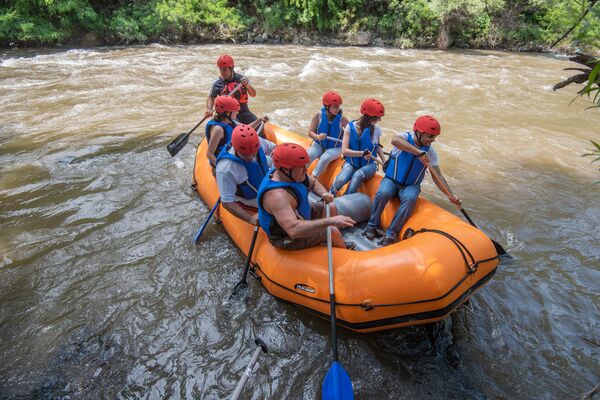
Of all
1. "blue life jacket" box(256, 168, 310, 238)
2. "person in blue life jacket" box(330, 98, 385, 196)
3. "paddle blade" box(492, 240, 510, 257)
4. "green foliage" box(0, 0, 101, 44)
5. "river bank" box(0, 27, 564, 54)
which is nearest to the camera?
"blue life jacket" box(256, 168, 310, 238)

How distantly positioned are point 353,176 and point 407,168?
0.70m

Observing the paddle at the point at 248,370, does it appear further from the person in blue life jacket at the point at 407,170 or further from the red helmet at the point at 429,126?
the red helmet at the point at 429,126

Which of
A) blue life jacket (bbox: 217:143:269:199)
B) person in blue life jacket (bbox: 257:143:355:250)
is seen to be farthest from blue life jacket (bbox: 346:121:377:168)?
person in blue life jacket (bbox: 257:143:355:250)

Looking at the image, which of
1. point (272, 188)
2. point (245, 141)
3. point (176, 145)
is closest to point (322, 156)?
point (245, 141)

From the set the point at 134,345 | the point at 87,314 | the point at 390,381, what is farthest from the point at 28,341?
the point at 390,381

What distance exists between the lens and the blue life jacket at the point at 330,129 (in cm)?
436

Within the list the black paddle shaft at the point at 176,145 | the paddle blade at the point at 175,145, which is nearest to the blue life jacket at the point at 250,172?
the black paddle shaft at the point at 176,145

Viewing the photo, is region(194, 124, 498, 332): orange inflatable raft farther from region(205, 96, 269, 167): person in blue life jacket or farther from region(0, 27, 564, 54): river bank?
region(0, 27, 564, 54): river bank

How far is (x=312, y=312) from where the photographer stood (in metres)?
2.85

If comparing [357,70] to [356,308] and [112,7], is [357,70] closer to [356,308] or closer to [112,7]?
Result: [356,308]

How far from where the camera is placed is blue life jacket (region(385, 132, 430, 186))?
332 cm

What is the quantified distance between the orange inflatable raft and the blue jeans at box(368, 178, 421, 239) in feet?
0.85

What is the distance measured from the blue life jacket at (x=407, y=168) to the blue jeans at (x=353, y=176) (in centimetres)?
43

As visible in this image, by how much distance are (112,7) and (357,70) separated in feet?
37.5
